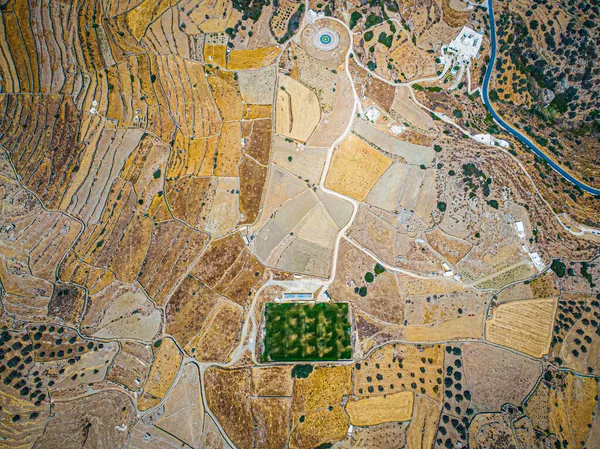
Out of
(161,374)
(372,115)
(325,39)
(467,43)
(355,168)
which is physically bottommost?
(161,374)

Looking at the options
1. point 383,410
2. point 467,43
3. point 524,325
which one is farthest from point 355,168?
point 383,410

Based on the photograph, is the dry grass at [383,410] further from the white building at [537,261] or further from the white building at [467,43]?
the white building at [467,43]

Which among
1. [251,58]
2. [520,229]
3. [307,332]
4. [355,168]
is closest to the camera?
[520,229]

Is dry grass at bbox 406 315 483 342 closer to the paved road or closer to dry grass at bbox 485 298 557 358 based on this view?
dry grass at bbox 485 298 557 358

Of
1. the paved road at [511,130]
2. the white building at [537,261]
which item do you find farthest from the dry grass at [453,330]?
the paved road at [511,130]

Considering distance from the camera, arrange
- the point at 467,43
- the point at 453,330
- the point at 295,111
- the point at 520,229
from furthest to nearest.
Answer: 1. the point at 467,43
2. the point at 295,111
3. the point at 520,229
4. the point at 453,330

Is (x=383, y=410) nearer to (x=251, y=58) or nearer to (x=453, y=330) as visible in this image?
(x=453, y=330)
